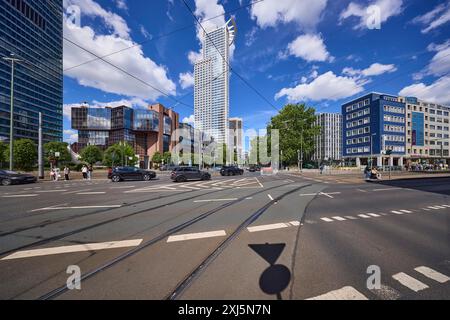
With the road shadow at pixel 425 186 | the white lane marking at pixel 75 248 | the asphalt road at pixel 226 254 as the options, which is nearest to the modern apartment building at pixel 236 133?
the road shadow at pixel 425 186

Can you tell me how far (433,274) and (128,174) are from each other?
21699 millimetres

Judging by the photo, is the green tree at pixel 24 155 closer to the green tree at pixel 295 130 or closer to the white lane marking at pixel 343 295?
the green tree at pixel 295 130

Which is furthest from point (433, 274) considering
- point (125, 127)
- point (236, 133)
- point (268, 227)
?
point (125, 127)

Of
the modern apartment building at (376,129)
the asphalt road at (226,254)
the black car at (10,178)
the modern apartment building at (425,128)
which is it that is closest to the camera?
the asphalt road at (226,254)

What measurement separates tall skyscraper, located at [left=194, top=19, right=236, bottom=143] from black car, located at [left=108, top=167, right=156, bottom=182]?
9.21 meters

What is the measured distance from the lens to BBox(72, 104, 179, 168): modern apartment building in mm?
90562

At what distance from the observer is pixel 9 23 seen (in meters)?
77.4

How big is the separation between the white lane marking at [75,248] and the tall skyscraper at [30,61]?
329 ft

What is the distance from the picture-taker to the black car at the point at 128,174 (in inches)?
794

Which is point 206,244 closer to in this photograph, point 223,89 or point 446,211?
point 446,211

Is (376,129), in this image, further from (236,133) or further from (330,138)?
(330,138)

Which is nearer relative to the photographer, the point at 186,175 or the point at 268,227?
the point at 268,227

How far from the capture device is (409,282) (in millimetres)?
2801
